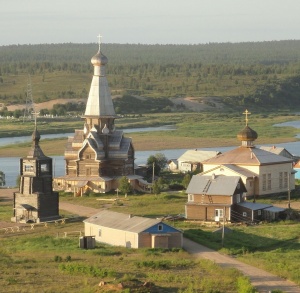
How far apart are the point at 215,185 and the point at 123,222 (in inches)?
251

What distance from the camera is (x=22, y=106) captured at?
118375mm

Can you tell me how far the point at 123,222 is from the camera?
33.3 metres

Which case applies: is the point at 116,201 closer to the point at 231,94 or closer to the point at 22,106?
the point at 22,106

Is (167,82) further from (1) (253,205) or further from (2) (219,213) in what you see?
(2) (219,213)

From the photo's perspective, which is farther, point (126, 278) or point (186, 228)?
point (186, 228)

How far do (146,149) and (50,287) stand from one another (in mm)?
46214

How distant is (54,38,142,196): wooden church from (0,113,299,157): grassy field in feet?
67.2

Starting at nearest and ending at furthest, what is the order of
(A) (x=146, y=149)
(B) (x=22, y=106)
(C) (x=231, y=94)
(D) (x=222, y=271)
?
(D) (x=222, y=271), (A) (x=146, y=149), (B) (x=22, y=106), (C) (x=231, y=94)

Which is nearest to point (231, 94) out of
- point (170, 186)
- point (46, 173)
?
point (170, 186)

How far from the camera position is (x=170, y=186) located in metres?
47.8

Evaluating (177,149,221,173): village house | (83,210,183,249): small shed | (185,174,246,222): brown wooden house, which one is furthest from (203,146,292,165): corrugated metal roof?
(83,210,183,249): small shed

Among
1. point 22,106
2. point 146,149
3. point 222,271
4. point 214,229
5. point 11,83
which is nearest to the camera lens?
point 222,271

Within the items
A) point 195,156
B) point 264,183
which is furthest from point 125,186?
point 195,156

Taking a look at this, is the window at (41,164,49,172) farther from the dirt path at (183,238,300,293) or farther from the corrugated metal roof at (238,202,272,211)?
the dirt path at (183,238,300,293)
